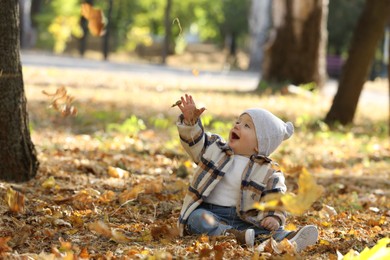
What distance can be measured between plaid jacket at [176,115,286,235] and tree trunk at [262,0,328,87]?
527 inches

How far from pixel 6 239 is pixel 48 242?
1.33 ft

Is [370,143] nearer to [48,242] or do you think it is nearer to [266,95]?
[266,95]

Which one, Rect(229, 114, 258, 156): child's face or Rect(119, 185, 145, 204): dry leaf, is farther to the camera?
Rect(119, 185, 145, 204): dry leaf

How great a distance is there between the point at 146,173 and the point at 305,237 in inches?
117

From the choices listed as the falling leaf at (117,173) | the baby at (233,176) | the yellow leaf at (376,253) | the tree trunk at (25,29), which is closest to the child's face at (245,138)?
the baby at (233,176)

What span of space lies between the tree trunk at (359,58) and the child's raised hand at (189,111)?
8003mm

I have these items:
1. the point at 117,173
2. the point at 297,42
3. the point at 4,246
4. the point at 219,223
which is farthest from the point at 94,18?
the point at 297,42

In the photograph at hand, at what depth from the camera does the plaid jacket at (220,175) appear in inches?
191

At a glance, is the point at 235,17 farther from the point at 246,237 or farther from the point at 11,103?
the point at 246,237

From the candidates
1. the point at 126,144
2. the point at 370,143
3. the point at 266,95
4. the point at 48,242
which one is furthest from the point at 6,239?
the point at 266,95

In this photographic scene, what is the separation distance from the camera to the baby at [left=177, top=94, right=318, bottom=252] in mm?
4820

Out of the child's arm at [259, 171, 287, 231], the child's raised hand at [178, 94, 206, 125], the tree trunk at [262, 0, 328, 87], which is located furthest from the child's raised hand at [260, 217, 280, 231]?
the tree trunk at [262, 0, 328, 87]

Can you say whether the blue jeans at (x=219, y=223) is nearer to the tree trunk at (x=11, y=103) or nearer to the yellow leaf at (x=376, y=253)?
the yellow leaf at (x=376, y=253)

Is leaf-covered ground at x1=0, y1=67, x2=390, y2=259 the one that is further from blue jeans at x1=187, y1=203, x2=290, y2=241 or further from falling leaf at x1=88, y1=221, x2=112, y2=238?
blue jeans at x1=187, y1=203, x2=290, y2=241
